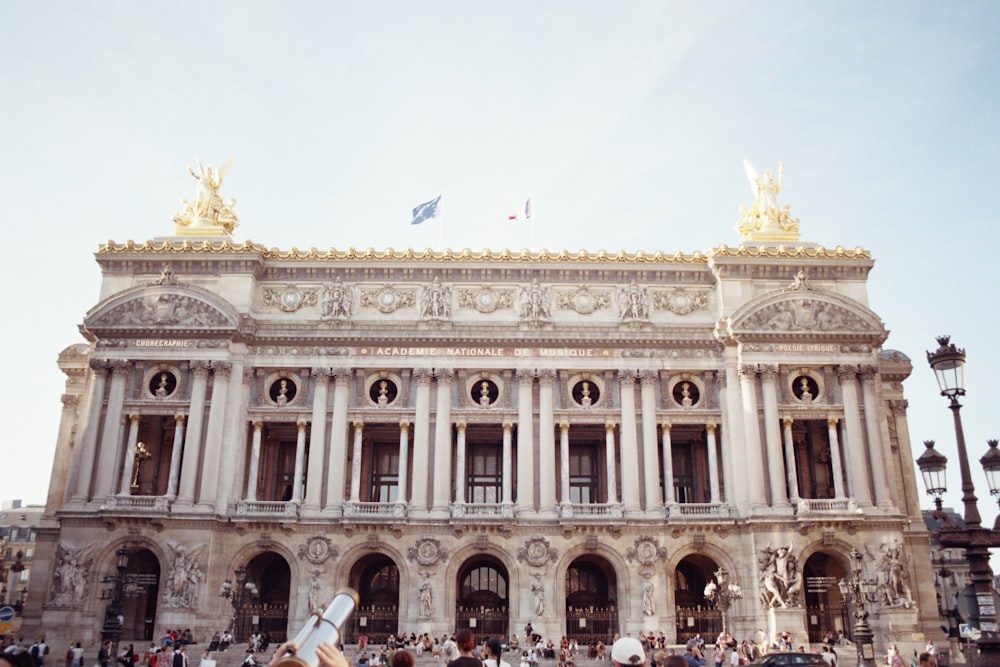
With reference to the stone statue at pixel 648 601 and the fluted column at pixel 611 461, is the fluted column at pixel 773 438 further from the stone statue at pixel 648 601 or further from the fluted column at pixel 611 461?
the fluted column at pixel 611 461

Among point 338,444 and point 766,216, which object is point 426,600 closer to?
point 338,444

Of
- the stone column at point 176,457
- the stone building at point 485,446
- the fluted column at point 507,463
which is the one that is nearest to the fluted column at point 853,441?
the stone building at point 485,446

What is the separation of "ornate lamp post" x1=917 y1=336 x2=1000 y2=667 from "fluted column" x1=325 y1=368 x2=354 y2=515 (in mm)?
33176

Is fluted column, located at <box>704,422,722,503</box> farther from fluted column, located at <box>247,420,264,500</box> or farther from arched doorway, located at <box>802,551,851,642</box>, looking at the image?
fluted column, located at <box>247,420,264,500</box>

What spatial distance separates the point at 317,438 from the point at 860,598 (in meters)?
26.9

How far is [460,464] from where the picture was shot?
47.2 meters

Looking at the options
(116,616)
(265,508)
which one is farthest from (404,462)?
(116,616)

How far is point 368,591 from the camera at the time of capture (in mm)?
49250

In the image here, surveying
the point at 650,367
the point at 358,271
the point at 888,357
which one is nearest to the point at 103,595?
the point at 358,271

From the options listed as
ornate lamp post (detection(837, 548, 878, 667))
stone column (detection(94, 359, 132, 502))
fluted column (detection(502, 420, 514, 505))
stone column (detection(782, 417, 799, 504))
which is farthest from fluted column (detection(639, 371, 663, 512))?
stone column (detection(94, 359, 132, 502))

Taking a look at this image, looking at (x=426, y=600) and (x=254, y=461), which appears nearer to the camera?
(x=426, y=600)

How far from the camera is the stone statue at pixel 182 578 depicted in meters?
43.2

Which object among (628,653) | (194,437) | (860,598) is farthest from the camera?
(194,437)

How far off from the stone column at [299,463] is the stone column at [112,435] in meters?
9.02
